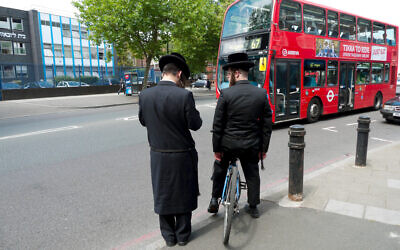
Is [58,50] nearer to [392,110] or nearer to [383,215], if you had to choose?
[392,110]

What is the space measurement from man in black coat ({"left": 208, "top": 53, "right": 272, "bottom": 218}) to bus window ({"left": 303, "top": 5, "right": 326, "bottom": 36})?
762 cm

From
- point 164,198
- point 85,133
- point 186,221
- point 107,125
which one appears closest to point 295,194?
point 186,221

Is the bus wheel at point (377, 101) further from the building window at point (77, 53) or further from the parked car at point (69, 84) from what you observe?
the building window at point (77, 53)

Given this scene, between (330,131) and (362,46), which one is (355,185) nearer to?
(330,131)

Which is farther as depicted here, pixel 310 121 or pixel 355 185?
pixel 310 121

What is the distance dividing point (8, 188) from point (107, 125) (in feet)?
18.8

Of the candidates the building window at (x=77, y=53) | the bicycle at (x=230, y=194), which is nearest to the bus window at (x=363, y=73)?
the bicycle at (x=230, y=194)

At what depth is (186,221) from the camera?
278 centimetres

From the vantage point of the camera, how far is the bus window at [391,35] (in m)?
13.5

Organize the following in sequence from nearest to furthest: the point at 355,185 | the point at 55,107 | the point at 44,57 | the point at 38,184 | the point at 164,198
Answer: the point at 164,198
the point at 355,185
the point at 38,184
the point at 55,107
the point at 44,57

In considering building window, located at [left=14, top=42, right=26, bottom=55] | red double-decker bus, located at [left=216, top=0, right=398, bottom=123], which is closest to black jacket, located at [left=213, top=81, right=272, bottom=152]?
red double-decker bus, located at [left=216, top=0, right=398, bottom=123]

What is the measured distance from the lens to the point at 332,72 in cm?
1080

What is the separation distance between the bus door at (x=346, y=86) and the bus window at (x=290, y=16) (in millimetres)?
3048

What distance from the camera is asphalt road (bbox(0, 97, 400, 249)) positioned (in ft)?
10.3
